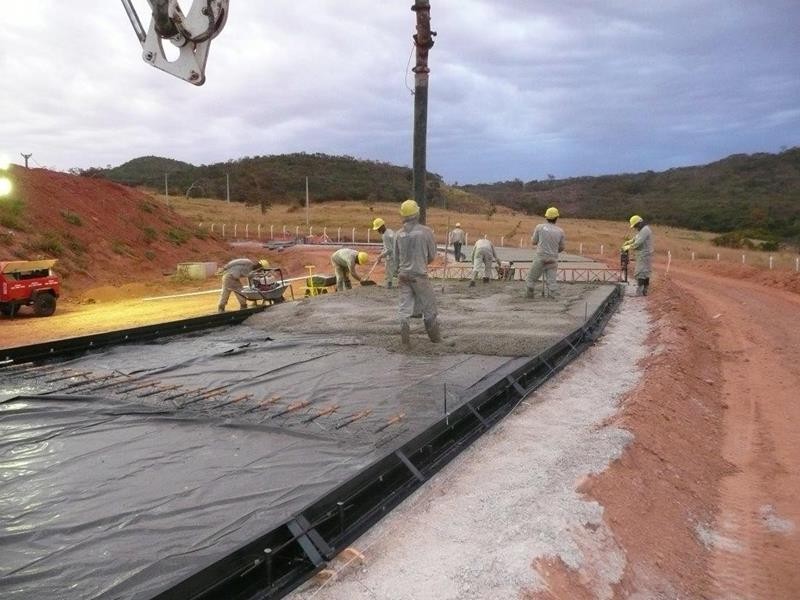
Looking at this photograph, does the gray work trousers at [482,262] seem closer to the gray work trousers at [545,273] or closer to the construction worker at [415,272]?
the gray work trousers at [545,273]

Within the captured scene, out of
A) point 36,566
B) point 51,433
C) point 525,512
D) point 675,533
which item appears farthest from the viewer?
point 51,433

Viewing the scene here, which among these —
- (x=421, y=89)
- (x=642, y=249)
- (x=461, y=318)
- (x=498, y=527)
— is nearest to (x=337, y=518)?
(x=498, y=527)

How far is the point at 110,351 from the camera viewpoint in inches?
285

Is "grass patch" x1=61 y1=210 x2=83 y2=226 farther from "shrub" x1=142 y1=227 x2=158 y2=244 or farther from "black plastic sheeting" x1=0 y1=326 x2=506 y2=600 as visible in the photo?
"black plastic sheeting" x1=0 y1=326 x2=506 y2=600

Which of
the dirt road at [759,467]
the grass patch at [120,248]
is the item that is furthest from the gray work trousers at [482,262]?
the grass patch at [120,248]

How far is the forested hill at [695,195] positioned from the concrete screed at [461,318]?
37.1 meters

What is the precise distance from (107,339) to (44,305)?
7.99 m

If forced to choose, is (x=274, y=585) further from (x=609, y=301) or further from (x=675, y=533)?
(x=609, y=301)

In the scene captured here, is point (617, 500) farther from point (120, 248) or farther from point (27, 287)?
point (120, 248)

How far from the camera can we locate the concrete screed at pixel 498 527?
286 cm

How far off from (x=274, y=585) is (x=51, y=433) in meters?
2.47

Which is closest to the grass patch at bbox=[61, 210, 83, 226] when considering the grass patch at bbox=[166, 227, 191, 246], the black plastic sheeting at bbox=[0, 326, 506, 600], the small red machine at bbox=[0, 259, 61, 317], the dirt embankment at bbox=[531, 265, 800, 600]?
the grass patch at bbox=[166, 227, 191, 246]

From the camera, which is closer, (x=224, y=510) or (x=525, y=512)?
(x=224, y=510)

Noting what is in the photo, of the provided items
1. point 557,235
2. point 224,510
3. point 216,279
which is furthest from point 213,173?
point 224,510
